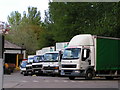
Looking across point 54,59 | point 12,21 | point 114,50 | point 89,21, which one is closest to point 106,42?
point 114,50

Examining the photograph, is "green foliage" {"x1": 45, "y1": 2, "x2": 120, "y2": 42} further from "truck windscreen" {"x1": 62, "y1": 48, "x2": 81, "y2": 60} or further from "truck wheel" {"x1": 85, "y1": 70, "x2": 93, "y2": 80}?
"truck wheel" {"x1": 85, "y1": 70, "x2": 93, "y2": 80}

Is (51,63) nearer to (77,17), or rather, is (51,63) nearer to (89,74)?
(89,74)

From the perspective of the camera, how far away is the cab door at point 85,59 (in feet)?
89.5

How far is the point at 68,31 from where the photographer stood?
49.5m

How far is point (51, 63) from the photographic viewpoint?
118 feet

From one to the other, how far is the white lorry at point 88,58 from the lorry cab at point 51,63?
7.07 meters

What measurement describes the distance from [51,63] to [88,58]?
8816mm

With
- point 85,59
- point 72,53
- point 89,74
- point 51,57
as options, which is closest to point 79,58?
point 85,59

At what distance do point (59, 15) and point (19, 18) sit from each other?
197 feet

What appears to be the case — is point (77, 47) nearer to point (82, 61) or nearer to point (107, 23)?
point (82, 61)

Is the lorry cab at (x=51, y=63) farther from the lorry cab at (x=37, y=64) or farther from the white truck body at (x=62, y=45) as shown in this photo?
the lorry cab at (x=37, y=64)

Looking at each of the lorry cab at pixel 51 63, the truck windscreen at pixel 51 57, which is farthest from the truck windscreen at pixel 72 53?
the truck windscreen at pixel 51 57

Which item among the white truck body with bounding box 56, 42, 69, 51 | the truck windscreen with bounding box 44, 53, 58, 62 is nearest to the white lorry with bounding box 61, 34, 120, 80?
the truck windscreen with bounding box 44, 53, 58, 62

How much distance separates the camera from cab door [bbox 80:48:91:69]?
27.3 m
